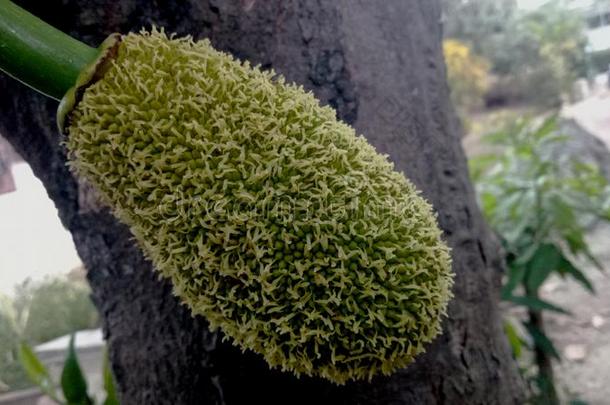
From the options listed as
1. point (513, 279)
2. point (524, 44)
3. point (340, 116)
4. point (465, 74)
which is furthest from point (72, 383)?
point (524, 44)

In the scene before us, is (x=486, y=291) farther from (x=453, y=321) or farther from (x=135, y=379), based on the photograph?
(x=135, y=379)

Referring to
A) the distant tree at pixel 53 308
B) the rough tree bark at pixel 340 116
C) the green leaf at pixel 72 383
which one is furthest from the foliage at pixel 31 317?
the rough tree bark at pixel 340 116

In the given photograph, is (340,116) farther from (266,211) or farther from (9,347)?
(9,347)

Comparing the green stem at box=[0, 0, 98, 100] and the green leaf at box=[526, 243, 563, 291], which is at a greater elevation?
the green leaf at box=[526, 243, 563, 291]

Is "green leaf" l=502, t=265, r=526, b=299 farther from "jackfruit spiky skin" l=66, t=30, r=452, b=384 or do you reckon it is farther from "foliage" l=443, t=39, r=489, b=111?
"foliage" l=443, t=39, r=489, b=111

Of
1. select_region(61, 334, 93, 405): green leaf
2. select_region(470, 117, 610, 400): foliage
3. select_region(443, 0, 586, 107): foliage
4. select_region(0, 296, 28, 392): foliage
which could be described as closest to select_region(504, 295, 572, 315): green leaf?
select_region(470, 117, 610, 400): foliage

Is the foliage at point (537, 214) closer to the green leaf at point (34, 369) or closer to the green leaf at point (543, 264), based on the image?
the green leaf at point (543, 264)
